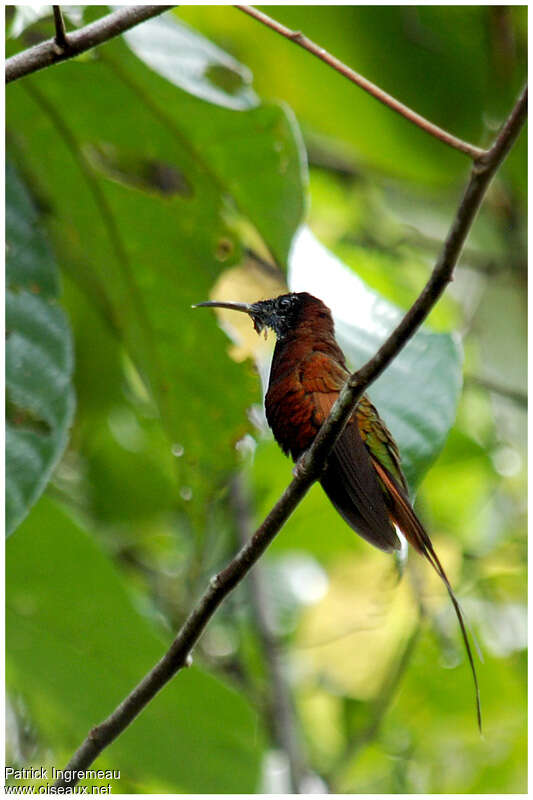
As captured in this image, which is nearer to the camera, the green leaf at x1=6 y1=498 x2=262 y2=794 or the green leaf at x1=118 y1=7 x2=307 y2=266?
the green leaf at x1=118 y1=7 x2=307 y2=266

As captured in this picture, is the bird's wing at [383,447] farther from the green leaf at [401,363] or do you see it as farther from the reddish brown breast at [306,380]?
the reddish brown breast at [306,380]

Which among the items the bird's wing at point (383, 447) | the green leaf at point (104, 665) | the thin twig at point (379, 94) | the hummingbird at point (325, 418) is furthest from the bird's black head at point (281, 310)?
the green leaf at point (104, 665)

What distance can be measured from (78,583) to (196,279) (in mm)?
661

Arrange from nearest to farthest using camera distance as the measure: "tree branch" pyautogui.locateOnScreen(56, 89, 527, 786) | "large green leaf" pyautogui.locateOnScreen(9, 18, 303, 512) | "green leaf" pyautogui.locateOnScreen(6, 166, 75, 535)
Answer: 1. "tree branch" pyautogui.locateOnScreen(56, 89, 527, 786)
2. "green leaf" pyautogui.locateOnScreen(6, 166, 75, 535)
3. "large green leaf" pyautogui.locateOnScreen(9, 18, 303, 512)

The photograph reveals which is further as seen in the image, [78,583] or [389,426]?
[78,583]

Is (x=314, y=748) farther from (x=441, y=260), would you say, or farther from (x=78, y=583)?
(x=441, y=260)

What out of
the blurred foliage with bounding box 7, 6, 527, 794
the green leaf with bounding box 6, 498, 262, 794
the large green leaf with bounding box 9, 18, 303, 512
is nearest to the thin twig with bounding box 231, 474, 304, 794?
the blurred foliage with bounding box 7, 6, 527, 794

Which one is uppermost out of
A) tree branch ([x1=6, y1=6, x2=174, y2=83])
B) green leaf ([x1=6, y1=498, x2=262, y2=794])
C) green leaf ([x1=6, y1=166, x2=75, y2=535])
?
tree branch ([x1=6, y1=6, x2=174, y2=83])

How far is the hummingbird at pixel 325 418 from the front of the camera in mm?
1229

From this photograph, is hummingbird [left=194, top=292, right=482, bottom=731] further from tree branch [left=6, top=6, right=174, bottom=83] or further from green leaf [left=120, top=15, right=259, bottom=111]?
green leaf [left=120, top=15, right=259, bottom=111]

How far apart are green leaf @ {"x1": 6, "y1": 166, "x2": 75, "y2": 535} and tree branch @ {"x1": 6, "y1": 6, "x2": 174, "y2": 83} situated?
0.72 meters

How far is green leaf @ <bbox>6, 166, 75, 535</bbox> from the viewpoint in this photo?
1762 mm

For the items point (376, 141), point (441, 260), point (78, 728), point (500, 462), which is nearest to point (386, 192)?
point (376, 141)

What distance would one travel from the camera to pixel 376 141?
2.85 metres
